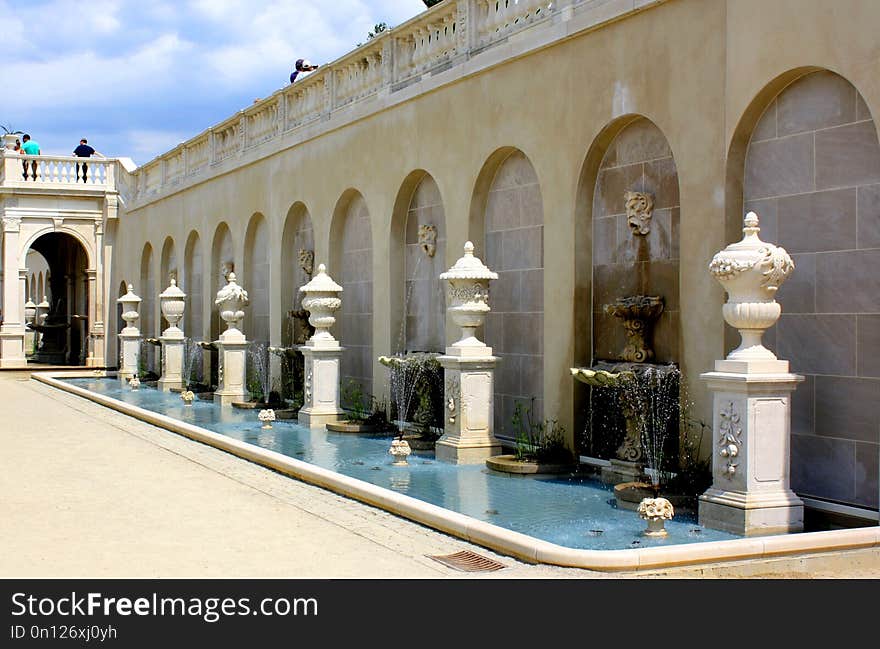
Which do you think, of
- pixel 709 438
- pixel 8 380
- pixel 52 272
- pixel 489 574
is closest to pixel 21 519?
pixel 489 574

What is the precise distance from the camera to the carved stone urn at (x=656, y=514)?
8.66 m

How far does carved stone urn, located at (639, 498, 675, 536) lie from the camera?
341 inches

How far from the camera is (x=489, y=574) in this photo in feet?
24.6

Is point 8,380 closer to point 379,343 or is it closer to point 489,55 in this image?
point 379,343

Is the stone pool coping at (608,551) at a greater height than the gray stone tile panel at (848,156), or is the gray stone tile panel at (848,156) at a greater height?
the gray stone tile panel at (848,156)

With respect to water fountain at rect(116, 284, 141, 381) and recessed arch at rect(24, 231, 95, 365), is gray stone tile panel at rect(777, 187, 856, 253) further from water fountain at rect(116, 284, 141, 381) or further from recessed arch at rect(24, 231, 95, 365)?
recessed arch at rect(24, 231, 95, 365)

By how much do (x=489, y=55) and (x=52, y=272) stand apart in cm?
3279

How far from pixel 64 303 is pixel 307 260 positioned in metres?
24.4

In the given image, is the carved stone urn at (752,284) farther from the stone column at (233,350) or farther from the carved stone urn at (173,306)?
the carved stone urn at (173,306)

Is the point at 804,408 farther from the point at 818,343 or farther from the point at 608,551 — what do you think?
the point at 608,551

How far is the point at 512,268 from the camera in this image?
14828 millimetres

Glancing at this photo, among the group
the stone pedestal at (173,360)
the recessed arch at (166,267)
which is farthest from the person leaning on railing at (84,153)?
the stone pedestal at (173,360)

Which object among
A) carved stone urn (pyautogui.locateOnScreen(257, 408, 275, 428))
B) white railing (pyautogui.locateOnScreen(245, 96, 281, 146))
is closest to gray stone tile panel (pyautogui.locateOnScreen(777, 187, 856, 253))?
carved stone urn (pyautogui.locateOnScreen(257, 408, 275, 428))

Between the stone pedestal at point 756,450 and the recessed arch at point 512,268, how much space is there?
504 centimetres
